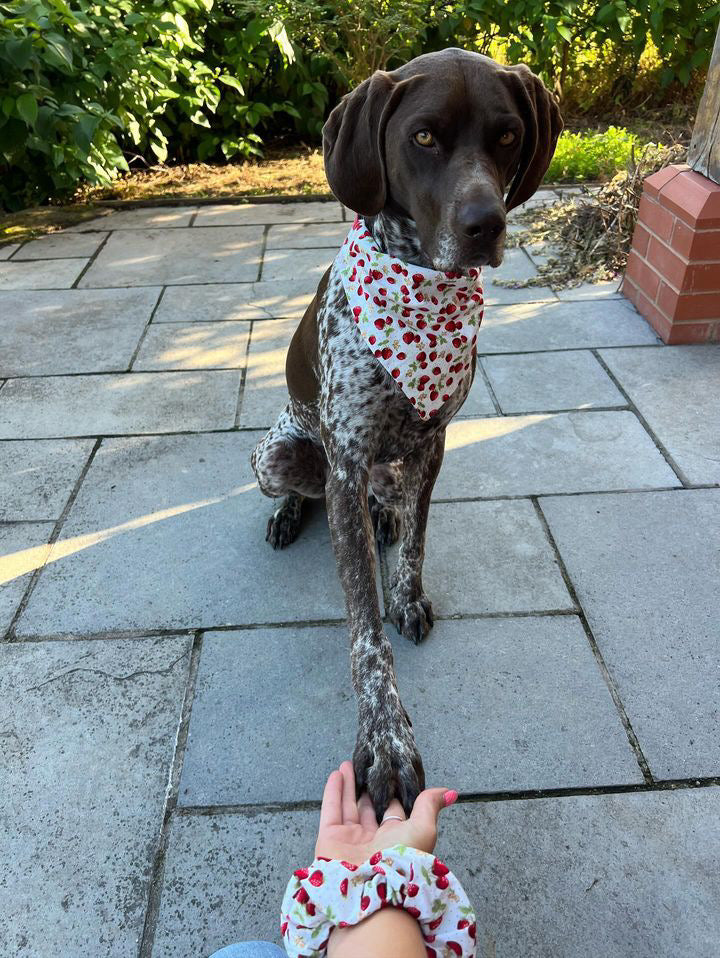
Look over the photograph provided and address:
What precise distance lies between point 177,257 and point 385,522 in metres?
3.08

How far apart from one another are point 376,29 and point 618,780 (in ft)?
19.7

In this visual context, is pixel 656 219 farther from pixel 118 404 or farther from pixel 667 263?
→ pixel 118 404

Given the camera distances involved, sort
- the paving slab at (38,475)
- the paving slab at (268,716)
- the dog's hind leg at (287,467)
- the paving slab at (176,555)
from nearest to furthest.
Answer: the paving slab at (268,716)
the paving slab at (176,555)
the dog's hind leg at (287,467)
the paving slab at (38,475)

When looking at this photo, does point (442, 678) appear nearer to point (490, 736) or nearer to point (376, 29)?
point (490, 736)

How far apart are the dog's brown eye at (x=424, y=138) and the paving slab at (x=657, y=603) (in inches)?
57.8

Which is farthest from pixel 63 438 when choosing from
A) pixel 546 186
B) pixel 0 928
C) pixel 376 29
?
pixel 376 29

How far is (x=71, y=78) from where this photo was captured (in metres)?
5.41

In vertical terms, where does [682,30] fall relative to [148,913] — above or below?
above

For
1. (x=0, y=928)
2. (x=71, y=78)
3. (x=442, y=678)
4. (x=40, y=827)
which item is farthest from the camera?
(x=71, y=78)

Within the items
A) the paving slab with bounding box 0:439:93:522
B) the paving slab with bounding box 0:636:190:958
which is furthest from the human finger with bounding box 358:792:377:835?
the paving slab with bounding box 0:439:93:522

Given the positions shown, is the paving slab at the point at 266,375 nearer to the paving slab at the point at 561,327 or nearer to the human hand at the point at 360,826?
the paving slab at the point at 561,327

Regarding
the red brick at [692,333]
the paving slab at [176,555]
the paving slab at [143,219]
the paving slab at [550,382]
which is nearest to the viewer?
the paving slab at [176,555]

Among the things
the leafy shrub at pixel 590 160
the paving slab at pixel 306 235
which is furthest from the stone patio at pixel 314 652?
the leafy shrub at pixel 590 160

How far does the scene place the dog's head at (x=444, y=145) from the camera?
1871 millimetres
